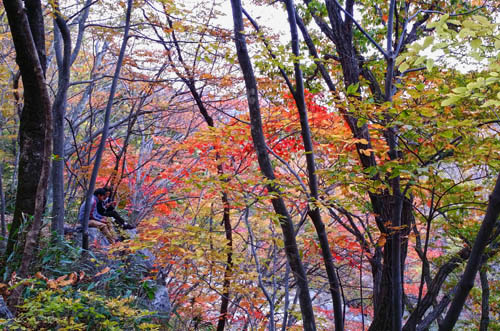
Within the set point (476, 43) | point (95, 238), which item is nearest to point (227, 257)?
point (95, 238)

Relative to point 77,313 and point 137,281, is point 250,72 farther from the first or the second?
point 137,281

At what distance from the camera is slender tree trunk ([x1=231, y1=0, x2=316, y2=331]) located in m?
3.76

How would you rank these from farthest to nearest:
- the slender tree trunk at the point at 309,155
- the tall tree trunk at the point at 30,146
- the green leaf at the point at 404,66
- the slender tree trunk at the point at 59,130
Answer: the slender tree trunk at the point at 59,130
the tall tree trunk at the point at 30,146
the slender tree trunk at the point at 309,155
the green leaf at the point at 404,66

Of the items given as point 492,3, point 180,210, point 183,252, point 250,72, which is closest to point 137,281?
point 183,252

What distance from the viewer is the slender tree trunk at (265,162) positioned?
12.3 feet

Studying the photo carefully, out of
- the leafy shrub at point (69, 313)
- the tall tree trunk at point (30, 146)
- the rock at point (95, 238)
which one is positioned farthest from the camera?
the rock at point (95, 238)

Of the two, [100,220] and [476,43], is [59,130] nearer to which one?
[100,220]

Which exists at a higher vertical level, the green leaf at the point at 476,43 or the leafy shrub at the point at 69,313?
the green leaf at the point at 476,43

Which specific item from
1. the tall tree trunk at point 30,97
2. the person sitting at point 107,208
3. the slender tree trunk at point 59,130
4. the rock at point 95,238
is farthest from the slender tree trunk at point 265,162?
the person sitting at point 107,208

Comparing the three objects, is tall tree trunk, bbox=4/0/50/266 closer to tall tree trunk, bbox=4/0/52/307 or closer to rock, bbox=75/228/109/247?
tall tree trunk, bbox=4/0/52/307

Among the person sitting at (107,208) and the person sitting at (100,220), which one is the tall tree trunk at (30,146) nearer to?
the person sitting at (100,220)

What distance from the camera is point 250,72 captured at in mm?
3779

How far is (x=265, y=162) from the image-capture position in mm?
4012

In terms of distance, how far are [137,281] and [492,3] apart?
6.61 metres
